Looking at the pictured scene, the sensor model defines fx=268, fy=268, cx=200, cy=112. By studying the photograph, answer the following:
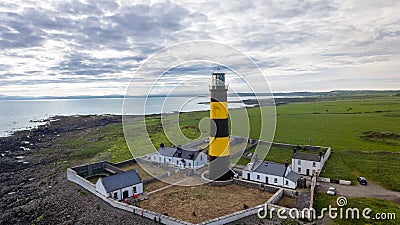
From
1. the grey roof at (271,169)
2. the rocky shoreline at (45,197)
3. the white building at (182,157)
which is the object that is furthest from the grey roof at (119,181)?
the grey roof at (271,169)

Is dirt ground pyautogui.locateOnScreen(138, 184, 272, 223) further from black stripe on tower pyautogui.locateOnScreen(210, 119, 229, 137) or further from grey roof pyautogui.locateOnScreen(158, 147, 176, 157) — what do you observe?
grey roof pyautogui.locateOnScreen(158, 147, 176, 157)

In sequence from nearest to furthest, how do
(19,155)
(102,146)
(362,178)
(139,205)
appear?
(139,205), (362,178), (19,155), (102,146)

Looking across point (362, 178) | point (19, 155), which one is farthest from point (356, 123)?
point (19, 155)

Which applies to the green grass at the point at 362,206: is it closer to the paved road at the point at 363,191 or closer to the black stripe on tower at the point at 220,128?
the paved road at the point at 363,191

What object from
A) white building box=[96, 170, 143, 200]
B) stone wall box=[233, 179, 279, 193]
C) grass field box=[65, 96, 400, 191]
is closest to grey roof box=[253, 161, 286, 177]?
stone wall box=[233, 179, 279, 193]

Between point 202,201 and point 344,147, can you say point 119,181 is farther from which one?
point 344,147

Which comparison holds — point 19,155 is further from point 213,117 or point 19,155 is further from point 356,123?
point 356,123

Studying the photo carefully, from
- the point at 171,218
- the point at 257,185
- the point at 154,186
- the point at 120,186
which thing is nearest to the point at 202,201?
the point at 171,218

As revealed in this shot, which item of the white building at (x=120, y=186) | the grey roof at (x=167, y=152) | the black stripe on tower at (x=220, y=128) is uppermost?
the black stripe on tower at (x=220, y=128)
